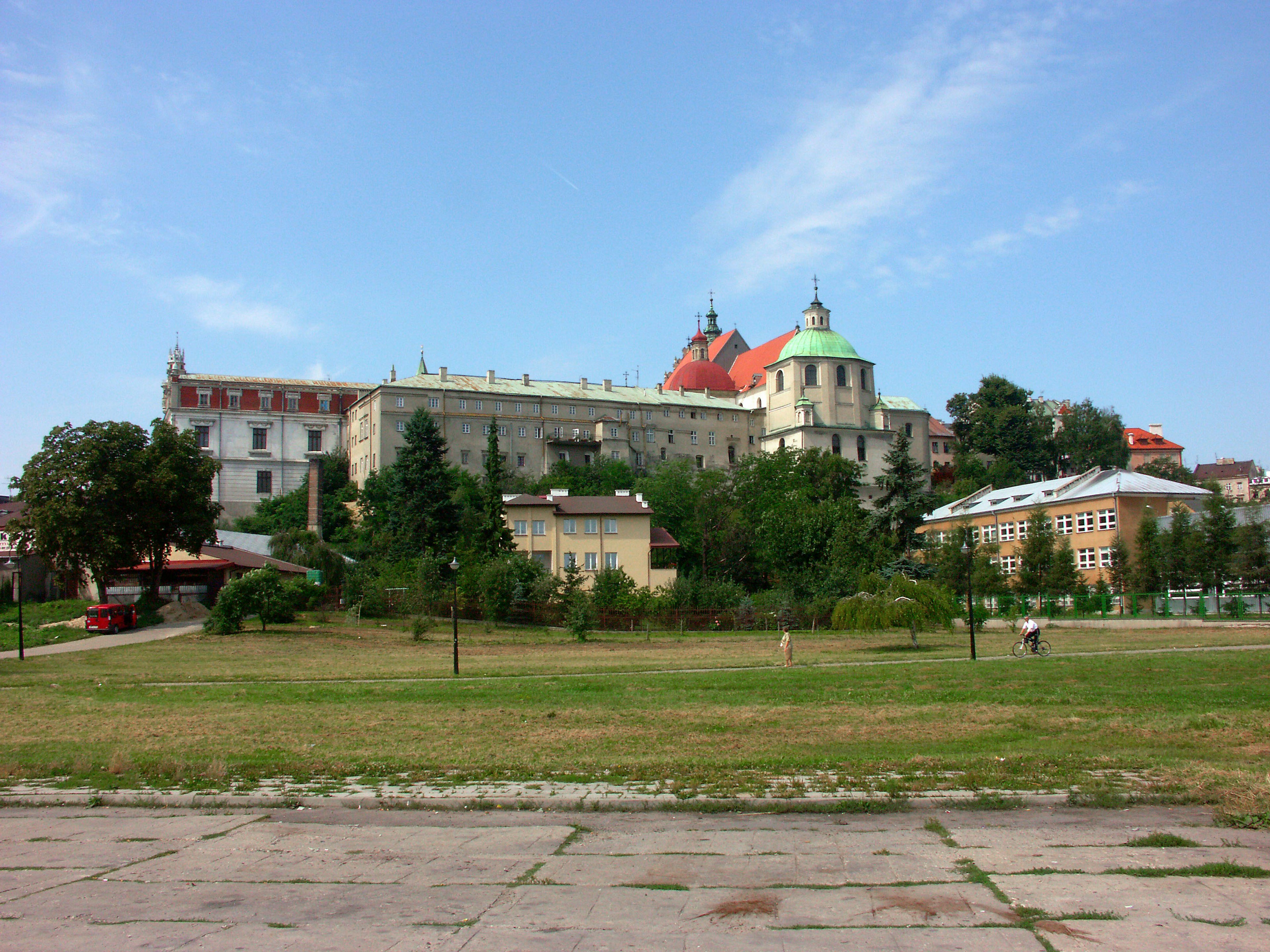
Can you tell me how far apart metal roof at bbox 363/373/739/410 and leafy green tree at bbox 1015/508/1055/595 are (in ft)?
160

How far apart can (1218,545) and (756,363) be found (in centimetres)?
6822

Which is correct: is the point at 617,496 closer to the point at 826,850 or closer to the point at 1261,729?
the point at 1261,729

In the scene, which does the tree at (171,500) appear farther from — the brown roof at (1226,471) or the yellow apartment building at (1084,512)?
the brown roof at (1226,471)

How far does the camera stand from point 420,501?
7119cm

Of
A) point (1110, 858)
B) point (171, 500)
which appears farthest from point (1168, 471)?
point (1110, 858)

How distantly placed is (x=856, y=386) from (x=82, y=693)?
9265 centimetres

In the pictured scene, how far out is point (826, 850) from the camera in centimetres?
862

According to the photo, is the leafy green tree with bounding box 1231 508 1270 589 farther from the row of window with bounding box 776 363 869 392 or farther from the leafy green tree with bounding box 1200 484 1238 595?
the row of window with bounding box 776 363 869 392

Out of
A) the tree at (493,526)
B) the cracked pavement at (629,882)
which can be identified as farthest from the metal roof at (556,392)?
the cracked pavement at (629,882)

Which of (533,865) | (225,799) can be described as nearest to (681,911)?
(533,865)

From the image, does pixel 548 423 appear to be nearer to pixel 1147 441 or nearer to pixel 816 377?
pixel 816 377

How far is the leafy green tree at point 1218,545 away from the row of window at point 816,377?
5250cm

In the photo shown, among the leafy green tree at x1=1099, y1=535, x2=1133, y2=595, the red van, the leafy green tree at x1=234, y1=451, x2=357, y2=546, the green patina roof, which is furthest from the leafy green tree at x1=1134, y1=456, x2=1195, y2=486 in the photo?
the red van

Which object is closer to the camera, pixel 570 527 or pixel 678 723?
pixel 678 723
